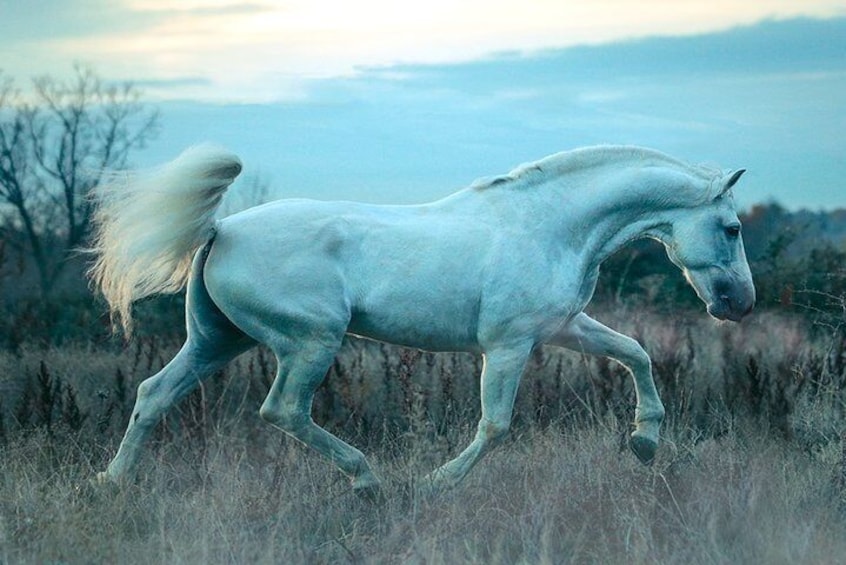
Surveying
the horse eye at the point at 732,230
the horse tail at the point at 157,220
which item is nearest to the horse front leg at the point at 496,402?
the horse eye at the point at 732,230

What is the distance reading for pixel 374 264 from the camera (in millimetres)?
5707

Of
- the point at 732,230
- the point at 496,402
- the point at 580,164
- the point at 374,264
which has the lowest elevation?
the point at 496,402

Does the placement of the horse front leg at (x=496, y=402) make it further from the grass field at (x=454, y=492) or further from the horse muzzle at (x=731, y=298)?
the horse muzzle at (x=731, y=298)

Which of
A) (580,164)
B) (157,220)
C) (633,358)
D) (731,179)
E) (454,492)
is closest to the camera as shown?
(454,492)

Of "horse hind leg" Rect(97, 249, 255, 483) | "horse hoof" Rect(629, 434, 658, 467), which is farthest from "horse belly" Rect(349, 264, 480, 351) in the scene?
"horse hoof" Rect(629, 434, 658, 467)

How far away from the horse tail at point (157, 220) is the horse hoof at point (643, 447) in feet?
7.69

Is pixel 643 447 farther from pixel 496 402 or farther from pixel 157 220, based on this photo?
pixel 157 220

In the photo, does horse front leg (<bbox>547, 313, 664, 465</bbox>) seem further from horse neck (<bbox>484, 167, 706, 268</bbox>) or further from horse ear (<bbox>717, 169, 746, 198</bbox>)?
horse ear (<bbox>717, 169, 746, 198</bbox>)

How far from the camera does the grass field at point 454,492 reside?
16.2ft

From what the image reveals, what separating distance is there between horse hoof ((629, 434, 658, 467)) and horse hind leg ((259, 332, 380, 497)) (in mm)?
1364

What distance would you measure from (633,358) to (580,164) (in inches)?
40.6

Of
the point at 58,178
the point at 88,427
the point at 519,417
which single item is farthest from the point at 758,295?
the point at 58,178

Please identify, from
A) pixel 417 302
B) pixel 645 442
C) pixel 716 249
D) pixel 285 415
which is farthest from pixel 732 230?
pixel 285 415

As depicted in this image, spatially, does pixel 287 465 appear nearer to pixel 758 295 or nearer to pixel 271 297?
pixel 271 297
